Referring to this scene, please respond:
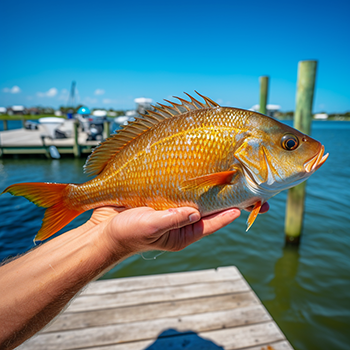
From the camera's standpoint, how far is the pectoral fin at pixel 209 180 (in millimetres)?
1621

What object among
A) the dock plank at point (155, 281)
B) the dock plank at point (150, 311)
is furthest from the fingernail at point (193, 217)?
the dock plank at point (155, 281)

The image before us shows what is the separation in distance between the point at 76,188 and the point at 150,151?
0.67 m

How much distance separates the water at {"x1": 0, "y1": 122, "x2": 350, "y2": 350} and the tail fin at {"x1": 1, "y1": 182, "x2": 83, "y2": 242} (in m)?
3.13

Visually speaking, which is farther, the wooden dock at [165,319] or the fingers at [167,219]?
the wooden dock at [165,319]

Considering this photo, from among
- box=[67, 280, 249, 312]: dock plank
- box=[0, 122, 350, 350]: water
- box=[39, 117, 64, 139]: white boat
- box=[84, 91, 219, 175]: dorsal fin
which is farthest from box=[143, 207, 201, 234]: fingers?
box=[39, 117, 64, 139]: white boat

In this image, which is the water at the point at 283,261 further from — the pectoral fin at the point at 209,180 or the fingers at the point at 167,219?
the pectoral fin at the point at 209,180

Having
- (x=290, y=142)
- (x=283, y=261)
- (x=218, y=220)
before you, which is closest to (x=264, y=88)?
(x=283, y=261)

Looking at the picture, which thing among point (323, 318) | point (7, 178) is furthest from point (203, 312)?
point (7, 178)

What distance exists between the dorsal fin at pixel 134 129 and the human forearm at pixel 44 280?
58 cm

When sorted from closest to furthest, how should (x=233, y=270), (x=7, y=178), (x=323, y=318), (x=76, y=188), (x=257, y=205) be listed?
1. (x=257, y=205)
2. (x=76, y=188)
3. (x=233, y=270)
4. (x=323, y=318)
5. (x=7, y=178)

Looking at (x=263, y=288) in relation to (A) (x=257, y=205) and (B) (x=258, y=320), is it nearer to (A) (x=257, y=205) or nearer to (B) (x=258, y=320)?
(B) (x=258, y=320)

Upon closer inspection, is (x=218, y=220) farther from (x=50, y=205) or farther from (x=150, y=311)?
(x=150, y=311)

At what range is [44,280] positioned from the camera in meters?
1.54

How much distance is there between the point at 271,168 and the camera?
5.49ft
